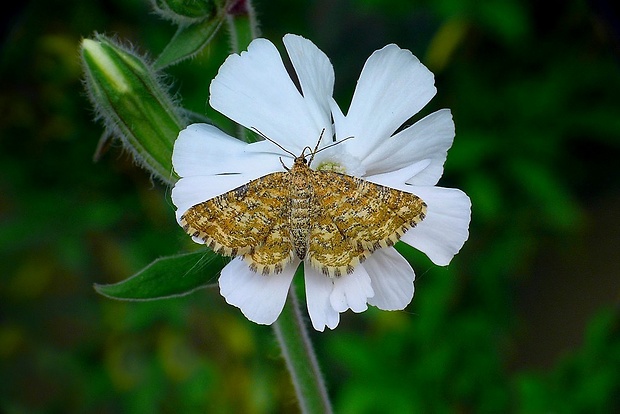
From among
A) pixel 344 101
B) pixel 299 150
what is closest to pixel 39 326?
pixel 344 101

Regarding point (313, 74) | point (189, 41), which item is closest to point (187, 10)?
point (189, 41)

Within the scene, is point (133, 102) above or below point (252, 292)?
above

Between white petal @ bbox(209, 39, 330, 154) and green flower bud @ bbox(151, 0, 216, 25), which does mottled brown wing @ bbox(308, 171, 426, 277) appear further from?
green flower bud @ bbox(151, 0, 216, 25)

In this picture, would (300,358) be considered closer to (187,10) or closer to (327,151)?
(327,151)

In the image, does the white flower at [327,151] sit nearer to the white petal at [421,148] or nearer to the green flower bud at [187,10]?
the white petal at [421,148]

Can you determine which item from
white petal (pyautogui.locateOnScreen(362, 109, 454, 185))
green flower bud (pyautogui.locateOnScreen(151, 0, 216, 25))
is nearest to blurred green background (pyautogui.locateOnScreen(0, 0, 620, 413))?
green flower bud (pyautogui.locateOnScreen(151, 0, 216, 25))

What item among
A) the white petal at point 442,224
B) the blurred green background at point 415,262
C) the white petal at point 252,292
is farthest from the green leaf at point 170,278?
the blurred green background at point 415,262
